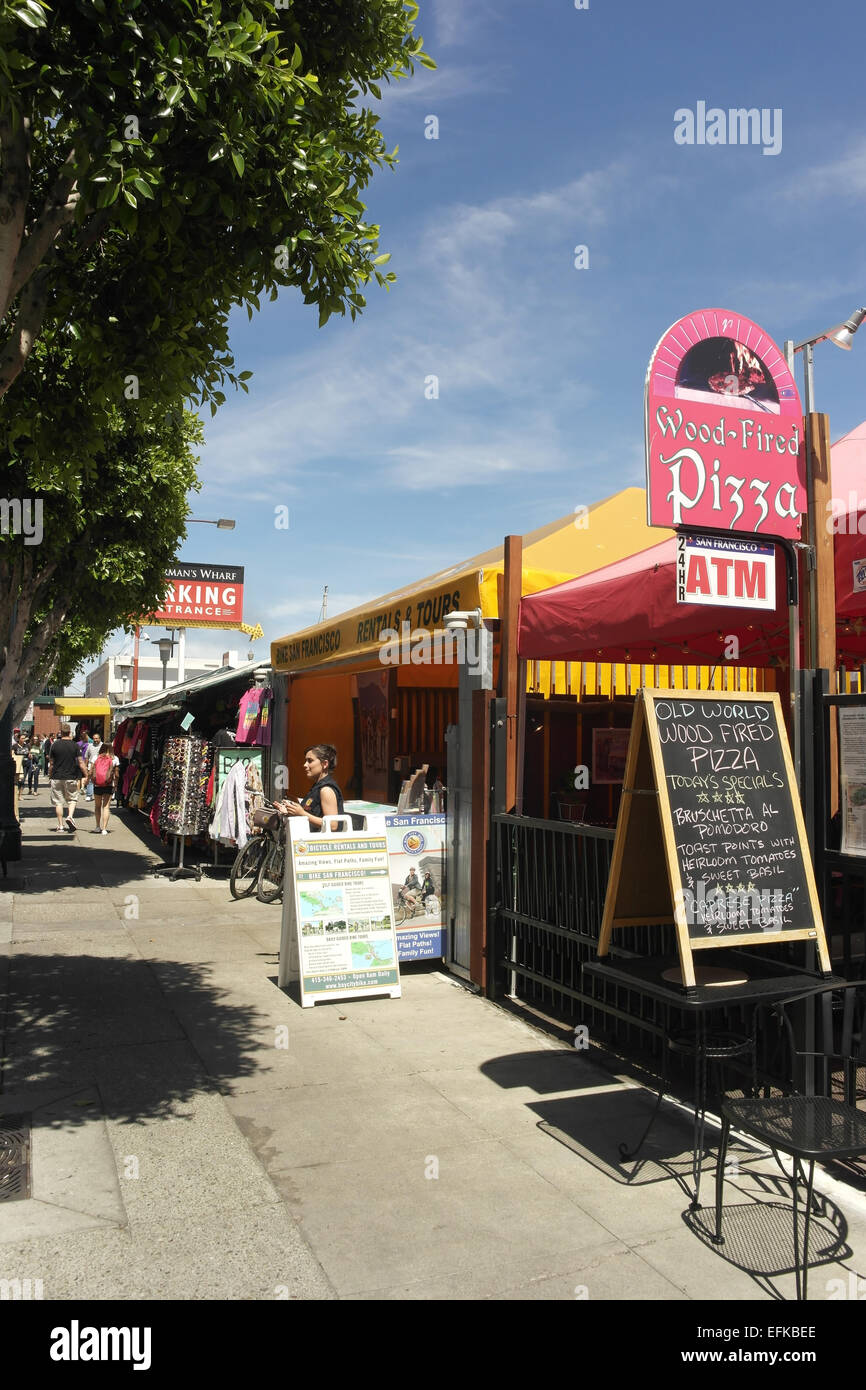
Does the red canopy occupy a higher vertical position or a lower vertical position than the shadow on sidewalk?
higher

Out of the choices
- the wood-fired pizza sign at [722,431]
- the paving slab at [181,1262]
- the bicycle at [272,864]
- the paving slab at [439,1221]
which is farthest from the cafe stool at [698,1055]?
the bicycle at [272,864]

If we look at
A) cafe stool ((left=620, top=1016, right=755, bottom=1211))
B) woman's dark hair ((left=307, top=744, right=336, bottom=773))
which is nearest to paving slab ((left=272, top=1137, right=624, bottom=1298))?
cafe stool ((left=620, top=1016, right=755, bottom=1211))

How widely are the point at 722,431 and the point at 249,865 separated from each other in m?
8.36

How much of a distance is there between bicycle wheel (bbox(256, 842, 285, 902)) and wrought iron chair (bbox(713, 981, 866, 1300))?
739 cm

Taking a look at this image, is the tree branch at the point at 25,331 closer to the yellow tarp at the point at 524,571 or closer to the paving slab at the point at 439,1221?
the yellow tarp at the point at 524,571

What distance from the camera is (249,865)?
1160cm

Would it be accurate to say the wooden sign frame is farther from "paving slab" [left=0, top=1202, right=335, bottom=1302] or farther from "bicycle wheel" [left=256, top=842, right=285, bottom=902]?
"bicycle wheel" [left=256, top=842, right=285, bottom=902]

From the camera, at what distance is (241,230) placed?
196 inches

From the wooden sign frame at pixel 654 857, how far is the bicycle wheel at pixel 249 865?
7337mm

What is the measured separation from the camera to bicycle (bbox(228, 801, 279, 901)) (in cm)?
1138

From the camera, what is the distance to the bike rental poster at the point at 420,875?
7.71m

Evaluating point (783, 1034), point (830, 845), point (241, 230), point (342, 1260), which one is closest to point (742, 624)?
point (830, 845)
